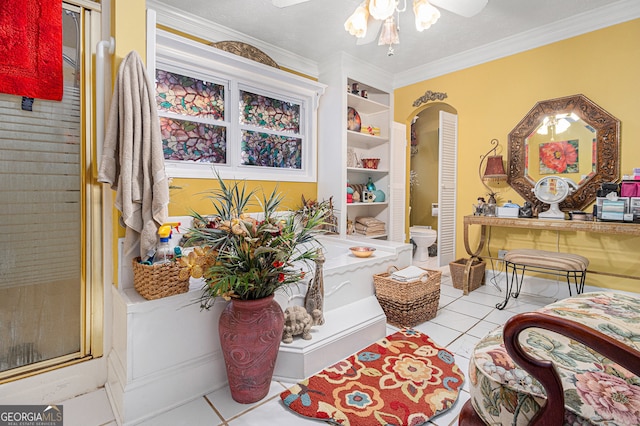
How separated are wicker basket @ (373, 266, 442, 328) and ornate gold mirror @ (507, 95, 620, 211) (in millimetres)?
1618

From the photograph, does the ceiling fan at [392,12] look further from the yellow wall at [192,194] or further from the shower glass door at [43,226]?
the shower glass door at [43,226]

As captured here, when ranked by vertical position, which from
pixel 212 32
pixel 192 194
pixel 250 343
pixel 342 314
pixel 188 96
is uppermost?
pixel 212 32

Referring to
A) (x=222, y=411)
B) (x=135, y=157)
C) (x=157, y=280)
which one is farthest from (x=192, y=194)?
(x=222, y=411)

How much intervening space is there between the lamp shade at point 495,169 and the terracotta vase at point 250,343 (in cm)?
289

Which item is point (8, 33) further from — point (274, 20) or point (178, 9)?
point (274, 20)

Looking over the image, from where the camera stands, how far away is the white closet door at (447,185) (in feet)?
13.3

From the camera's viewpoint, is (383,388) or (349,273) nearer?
(383,388)

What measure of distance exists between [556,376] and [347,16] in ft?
9.99

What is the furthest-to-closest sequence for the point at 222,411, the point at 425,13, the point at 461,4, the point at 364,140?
the point at 364,140 < the point at 461,4 < the point at 425,13 < the point at 222,411

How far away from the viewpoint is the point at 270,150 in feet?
11.3

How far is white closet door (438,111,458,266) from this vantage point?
405cm

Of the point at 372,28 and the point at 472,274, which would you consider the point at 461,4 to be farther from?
the point at 472,274

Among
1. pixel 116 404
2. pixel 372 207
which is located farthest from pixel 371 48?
pixel 116 404

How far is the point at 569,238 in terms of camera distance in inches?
122
